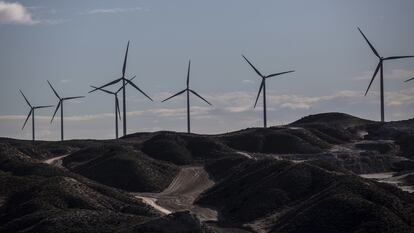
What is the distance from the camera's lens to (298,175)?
371ft

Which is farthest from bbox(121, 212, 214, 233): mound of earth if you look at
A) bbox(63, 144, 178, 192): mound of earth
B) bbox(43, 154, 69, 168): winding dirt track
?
bbox(43, 154, 69, 168): winding dirt track

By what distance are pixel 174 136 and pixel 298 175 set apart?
75.1 metres

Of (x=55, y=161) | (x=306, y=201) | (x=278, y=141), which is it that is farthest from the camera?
(x=278, y=141)

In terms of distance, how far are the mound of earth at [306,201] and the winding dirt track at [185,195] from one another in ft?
9.05

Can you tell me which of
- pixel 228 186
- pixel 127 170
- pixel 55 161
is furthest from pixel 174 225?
pixel 55 161

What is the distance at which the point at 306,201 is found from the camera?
331ft

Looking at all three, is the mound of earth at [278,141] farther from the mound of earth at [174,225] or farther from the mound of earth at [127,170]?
the mound of earth at [174,225]

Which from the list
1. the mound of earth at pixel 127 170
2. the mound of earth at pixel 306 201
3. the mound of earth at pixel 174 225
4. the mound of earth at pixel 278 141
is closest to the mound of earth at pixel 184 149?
the mound of earth at pixel 278 141

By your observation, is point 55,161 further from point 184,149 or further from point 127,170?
point 127,170

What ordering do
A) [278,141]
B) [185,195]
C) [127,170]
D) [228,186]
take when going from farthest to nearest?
[278,141] → [127,170] → [185,195] → [228,186]

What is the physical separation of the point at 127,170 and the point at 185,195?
18612 mm

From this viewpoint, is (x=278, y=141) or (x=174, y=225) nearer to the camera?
(x=174, y=225)

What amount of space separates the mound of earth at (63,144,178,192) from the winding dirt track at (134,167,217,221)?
2.23 metres

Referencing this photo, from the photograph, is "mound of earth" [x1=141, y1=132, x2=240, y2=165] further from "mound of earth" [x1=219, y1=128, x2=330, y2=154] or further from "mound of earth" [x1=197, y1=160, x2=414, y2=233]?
"mound of earth" [x1=197, y1=160, x2=414, y2=233]
